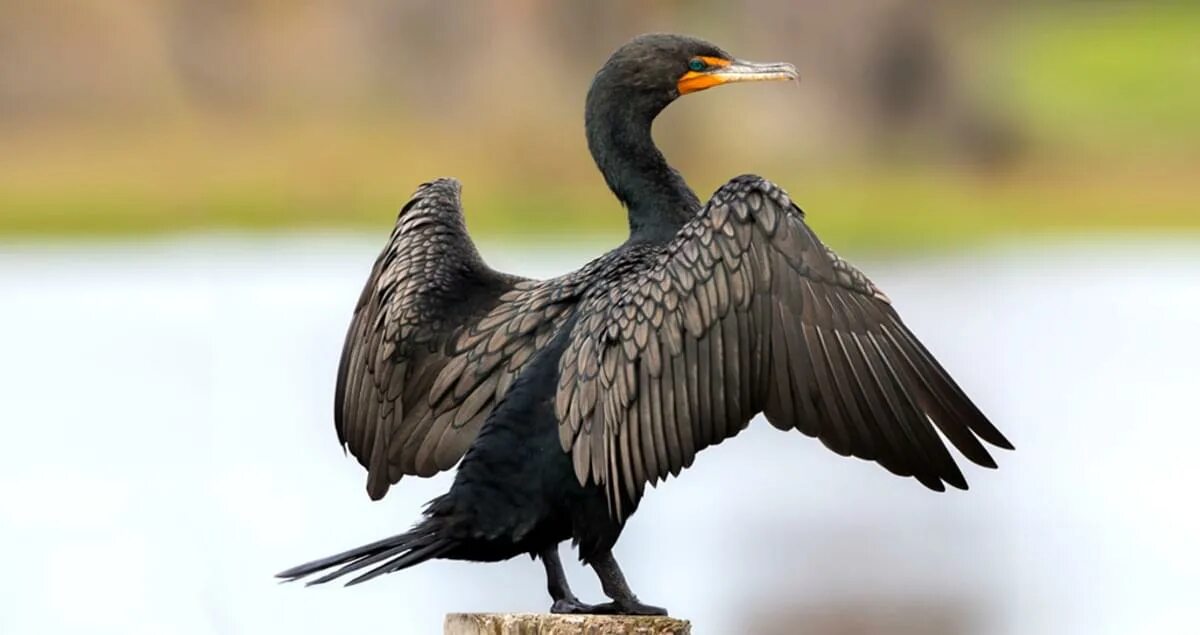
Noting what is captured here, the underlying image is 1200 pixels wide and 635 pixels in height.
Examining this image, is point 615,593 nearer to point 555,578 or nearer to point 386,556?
point 555,578

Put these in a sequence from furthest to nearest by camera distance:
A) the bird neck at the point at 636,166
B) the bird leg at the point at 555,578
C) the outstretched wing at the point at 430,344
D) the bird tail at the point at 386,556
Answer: the bird neck at the point at 636,166 → the outstretched wing at the point at 430,344 → the bird leg at the point at 555,578 → the bird tail at the point at 386,556

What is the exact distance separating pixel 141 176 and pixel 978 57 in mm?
5999

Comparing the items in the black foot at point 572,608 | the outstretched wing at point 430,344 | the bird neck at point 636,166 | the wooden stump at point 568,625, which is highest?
the bird neck at point 636,166

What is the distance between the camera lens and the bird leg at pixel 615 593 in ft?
15.9

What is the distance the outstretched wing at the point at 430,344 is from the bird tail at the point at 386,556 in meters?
0.43

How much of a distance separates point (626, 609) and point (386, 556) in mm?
501

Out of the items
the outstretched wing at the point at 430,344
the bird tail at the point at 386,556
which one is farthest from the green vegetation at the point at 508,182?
the bird tail at the point at 386,556

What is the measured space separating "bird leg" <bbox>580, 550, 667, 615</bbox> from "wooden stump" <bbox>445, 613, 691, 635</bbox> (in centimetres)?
17

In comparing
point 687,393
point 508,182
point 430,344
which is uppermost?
point 508,182

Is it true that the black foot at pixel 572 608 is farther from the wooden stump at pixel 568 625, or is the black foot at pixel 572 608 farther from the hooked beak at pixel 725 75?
the hooked beak at pixel 725 75

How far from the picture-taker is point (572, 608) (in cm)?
490

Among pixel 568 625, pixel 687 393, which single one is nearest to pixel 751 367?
pixel 687 393

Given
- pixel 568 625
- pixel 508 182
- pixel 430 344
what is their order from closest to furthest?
pixel 568 625
pixel 430 344
pixel 508 182

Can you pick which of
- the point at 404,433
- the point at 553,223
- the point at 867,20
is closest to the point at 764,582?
the point at 404,433
